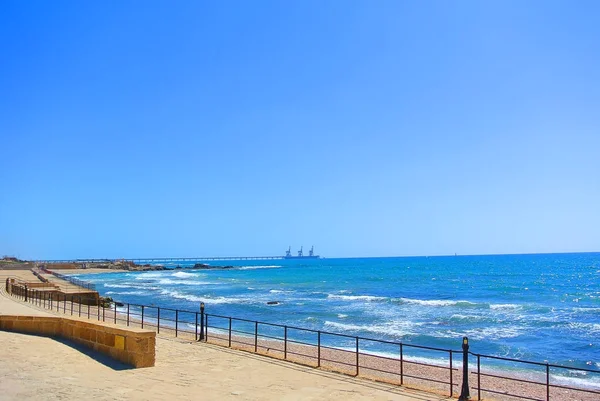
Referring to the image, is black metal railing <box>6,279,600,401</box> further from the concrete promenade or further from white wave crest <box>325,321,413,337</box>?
white wave crest <box>325,321,413,337</box>

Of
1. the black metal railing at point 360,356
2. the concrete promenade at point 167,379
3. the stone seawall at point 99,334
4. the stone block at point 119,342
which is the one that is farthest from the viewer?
the black metal railing at point 360,356

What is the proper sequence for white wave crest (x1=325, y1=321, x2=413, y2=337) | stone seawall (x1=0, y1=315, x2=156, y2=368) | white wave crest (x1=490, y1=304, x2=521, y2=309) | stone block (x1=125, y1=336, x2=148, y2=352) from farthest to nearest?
white wave crest (x1=490, y1=304, x2=521, y2=309)
white wave crest (x1=325, y1=321, x2=413, y2=337)
stone seawall (x1=0, y1=315, x2=156, y2=368)
stone block (x1=125, y1=336, x2=148, y2=352)

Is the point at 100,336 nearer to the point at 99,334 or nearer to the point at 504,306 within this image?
the point at 99,334

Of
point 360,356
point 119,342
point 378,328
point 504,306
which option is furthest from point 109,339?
point 504,306


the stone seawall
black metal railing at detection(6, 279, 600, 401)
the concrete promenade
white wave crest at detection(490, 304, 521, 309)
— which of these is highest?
the stone seawall

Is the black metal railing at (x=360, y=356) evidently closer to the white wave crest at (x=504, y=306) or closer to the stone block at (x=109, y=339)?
the stone block at (x=109, y=339)

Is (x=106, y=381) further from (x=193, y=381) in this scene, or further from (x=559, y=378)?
(x=559, y=378)

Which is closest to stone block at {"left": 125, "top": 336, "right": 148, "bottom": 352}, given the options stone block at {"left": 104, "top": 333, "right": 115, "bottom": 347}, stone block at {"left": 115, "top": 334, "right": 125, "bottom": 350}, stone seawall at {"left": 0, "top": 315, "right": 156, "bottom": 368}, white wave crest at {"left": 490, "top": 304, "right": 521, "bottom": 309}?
stone seawall at {"left": 0, "top": 315, "right": 156, "bottom": 368}

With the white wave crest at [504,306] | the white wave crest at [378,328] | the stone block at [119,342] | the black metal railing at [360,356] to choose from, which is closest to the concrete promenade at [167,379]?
the stone block at [119,342]

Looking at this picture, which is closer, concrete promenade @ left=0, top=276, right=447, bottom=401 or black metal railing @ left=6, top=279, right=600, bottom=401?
concrete promenade @ left=0, top=276, right=447, bottom=401

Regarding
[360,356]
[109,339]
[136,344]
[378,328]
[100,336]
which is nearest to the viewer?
[136,344]

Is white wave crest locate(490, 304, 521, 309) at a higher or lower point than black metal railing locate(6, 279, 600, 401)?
lower

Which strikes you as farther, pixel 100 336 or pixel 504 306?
pixel 504 306

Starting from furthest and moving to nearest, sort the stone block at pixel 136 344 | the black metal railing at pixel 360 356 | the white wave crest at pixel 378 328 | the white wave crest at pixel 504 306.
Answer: the white wave crest at pixel 504 306 < the white wave crest at pixel 378 328 < the black metal railing at pixel 360 356 < the stone block at pixel 136 344
